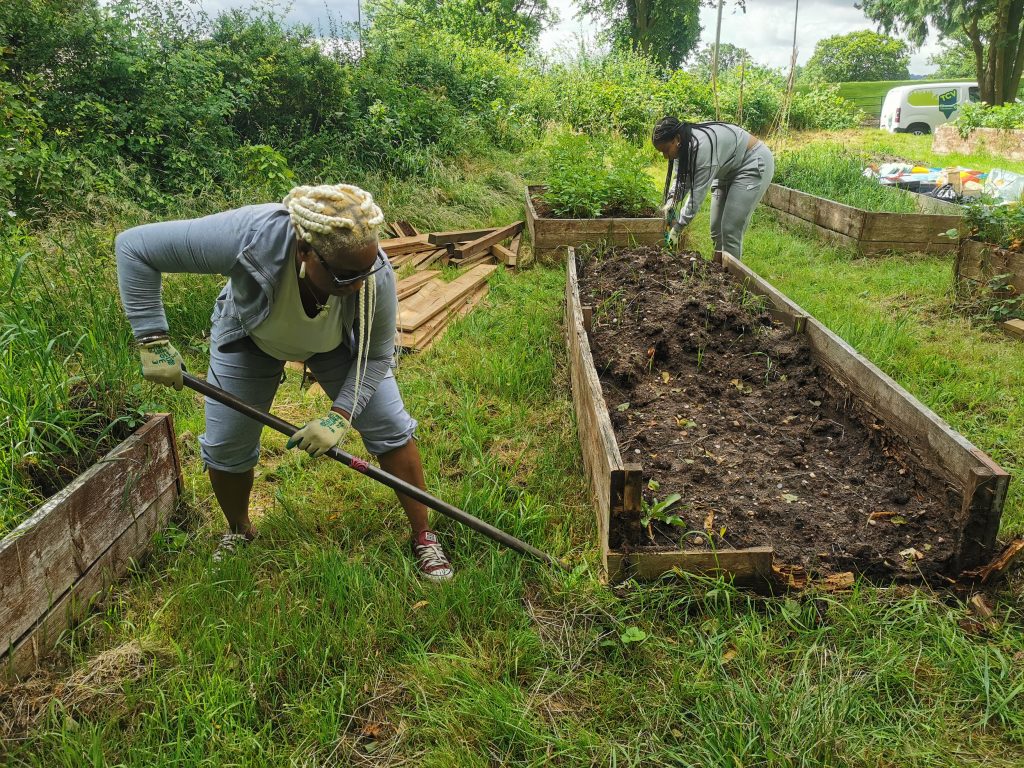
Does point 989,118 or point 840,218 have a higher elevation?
point 989,118

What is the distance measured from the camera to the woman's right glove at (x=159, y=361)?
2539 mm

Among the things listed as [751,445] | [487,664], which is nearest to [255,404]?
[487,664]

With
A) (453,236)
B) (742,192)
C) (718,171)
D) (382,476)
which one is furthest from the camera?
(453,236)

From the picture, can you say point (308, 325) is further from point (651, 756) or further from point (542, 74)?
point (542, 74)

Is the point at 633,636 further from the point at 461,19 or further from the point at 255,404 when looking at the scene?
the point at 461,19

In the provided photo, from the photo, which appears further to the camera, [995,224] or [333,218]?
[995,224]

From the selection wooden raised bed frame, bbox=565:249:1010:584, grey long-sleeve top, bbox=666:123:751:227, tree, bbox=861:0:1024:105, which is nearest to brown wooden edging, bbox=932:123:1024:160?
tree, bbox=861:0:1024:105

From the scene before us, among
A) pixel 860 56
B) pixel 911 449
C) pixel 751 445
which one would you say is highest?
pixel 860 56

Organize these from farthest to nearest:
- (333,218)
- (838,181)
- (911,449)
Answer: (838,181) → (911,449) → (333,218)

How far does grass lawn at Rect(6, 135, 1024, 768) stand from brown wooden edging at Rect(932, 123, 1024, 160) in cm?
1693

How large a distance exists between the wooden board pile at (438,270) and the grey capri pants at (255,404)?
90.0 inches

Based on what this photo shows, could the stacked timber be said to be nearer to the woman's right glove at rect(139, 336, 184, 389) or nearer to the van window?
the woman's right glove at rect(139, 336, 184, 389)

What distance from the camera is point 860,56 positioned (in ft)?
260

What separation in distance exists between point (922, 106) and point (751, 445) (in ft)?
90.5
